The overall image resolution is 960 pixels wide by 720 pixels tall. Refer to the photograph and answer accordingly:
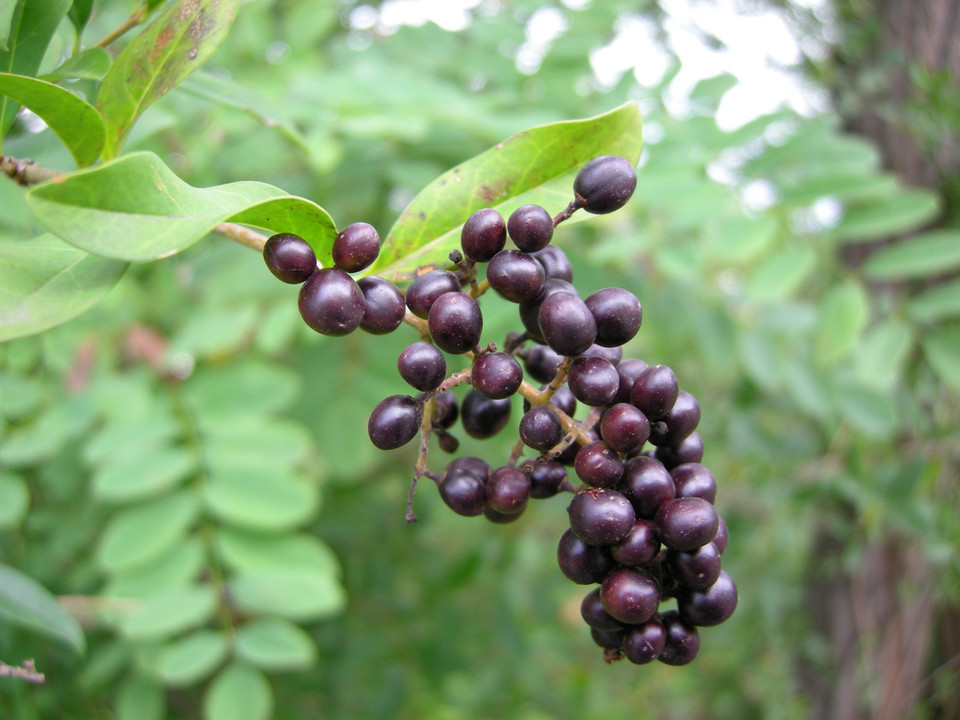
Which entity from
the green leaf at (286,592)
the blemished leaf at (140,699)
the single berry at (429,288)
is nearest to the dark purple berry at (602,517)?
the single berry at (429,288)

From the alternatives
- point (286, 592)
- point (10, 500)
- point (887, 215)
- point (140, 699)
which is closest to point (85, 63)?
point (10, 500)

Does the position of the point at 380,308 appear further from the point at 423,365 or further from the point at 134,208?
the point at 134,208

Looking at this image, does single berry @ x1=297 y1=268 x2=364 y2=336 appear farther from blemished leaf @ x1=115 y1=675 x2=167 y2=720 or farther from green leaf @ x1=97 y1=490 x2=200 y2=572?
blemished leaf @ x1=115 y1=675 x2=167 y2=720

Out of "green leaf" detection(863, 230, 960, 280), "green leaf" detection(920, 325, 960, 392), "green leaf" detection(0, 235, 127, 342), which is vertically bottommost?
"green leaf" detection(920, 325, 960, 392)

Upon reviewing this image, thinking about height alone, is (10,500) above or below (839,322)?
below

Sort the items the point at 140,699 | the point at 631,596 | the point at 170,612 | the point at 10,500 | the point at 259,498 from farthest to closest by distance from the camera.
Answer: the point at 140,699 < the point at 259,498 < the point at 170,612 < the point at 10,500 < the point at 631,596

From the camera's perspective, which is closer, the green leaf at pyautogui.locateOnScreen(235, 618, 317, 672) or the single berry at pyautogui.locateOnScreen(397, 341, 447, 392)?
the single berry at pyautogui.locateOnScreen(397, 341, 447, 392)

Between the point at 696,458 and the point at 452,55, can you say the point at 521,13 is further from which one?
the point at 696,458

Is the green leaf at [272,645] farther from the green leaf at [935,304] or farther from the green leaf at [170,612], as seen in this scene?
the green leaf at [935,304]

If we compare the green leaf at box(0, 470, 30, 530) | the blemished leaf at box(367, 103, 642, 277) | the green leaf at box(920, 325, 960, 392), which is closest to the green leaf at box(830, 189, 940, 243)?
the green leaf at box(920, 325, 960, 392)
